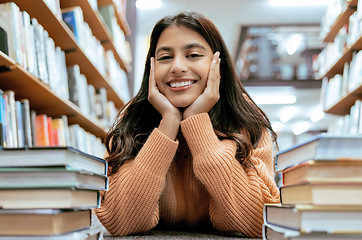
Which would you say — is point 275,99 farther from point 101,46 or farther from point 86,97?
point 86,97

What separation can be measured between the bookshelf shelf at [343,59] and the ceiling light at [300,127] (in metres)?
7.72

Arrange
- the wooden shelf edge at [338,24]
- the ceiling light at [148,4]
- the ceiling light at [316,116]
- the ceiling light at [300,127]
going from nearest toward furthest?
1. the wooden shelf edge at [338,24]
2. the ceiling light at [148,4]
3. the ceiling light at [316,116]
4. the ceiling light at [300,127]

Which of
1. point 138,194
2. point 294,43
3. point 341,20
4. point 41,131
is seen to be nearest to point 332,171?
point 138,194

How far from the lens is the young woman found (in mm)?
870

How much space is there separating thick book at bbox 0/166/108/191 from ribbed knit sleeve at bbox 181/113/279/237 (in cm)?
41

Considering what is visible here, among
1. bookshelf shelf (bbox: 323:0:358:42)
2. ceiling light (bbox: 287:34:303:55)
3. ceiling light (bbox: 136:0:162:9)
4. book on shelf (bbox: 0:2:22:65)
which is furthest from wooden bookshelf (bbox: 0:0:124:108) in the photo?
ceiling light (bbox: 287:34:303:55)

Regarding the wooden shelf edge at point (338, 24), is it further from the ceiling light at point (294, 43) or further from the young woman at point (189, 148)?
the ceiling light at point (294, 43)

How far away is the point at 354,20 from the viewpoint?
2447mm

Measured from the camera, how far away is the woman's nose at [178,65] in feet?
3.35

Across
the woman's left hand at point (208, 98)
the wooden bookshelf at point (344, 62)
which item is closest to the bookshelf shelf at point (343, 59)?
the wooden bookshelf at point (344, 62)

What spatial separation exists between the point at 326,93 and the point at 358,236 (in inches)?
124

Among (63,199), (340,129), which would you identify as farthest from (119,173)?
(340,129)

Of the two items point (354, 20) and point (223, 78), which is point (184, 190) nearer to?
point (223, 78)

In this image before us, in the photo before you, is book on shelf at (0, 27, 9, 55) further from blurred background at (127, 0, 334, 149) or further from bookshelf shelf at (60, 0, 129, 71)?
blurred background at (127, 0, 334, 149)
